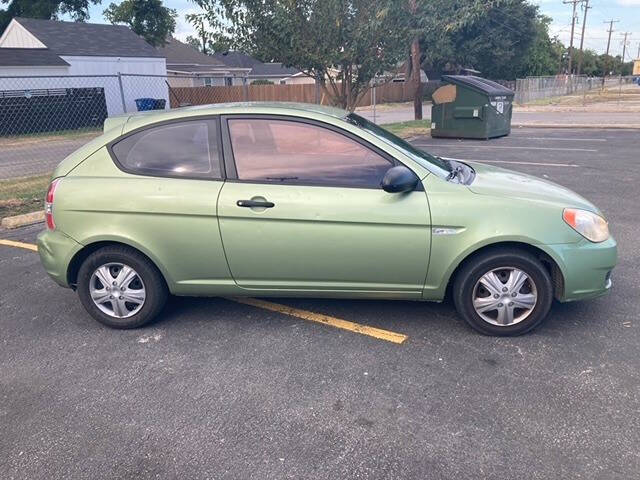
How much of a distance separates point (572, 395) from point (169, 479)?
2226 mm

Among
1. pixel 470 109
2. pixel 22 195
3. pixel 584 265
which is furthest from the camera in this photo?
pixel 470 109

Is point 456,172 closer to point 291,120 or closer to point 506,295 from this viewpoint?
point 506,295

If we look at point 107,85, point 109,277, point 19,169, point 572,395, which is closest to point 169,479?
point 109,277

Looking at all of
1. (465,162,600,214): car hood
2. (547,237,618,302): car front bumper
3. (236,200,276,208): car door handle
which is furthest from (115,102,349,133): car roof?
(547,237,618,302): car front bumper

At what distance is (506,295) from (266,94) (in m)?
30.4

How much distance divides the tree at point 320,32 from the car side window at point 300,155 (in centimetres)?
636

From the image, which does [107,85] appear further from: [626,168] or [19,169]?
[626,168]

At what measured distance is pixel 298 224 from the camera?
359cm

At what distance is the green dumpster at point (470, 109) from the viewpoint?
1494 centimetres

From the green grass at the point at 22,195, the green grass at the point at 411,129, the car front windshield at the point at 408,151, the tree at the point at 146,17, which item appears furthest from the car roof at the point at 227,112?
the tree at the point at 146,17

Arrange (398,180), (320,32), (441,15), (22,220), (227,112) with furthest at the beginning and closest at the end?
(441,15) → (320,32) → (22,220) → (227,112) → (398,180)

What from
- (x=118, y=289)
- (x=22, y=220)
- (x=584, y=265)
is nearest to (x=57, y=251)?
(x=118, y=289)

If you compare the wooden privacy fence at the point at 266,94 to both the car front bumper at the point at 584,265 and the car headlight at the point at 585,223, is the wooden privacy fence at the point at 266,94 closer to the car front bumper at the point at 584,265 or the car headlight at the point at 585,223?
the car headlight at the point at 585,223

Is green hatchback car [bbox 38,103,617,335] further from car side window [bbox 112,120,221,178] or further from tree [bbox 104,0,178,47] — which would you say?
tree [bbox 104,0,178,47]
